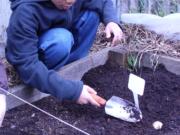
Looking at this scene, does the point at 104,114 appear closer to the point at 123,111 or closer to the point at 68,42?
the point at 123,111

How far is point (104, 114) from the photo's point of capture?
2395 mm

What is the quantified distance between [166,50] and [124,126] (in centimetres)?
96

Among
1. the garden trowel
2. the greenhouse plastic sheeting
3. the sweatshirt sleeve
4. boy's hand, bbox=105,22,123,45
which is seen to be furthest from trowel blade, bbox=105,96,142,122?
the greenhouse plastic sheeting

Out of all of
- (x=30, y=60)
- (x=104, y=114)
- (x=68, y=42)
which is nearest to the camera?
(x=30, y=60)

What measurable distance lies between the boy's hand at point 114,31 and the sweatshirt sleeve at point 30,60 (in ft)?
1.35

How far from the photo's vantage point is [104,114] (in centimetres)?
239

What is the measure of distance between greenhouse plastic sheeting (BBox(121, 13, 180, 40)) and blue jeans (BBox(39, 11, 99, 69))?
0.70 m

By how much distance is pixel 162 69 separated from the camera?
9.70 feet

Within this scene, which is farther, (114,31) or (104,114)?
(114,31)

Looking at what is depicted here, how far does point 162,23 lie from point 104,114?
4.14 feet

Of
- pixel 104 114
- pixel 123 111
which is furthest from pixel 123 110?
pixel 104 114

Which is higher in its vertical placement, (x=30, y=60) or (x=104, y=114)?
(x=30, y=60)

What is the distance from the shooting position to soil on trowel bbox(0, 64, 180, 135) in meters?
2.26

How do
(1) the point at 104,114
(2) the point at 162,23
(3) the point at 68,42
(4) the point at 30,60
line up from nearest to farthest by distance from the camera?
1. (4) the point at 30,60
2. (1) the point at 104,114
3. (3) the point at 68,42
4. (2) the point at 162,23
